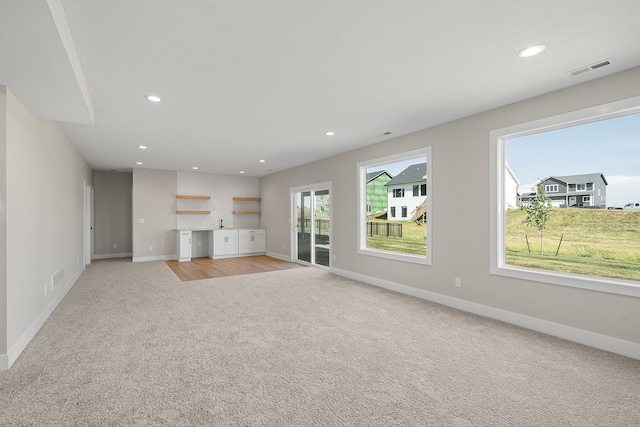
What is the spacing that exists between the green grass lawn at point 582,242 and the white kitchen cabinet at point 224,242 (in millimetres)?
7147

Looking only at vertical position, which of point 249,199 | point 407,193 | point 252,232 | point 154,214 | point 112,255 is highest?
point 249,199

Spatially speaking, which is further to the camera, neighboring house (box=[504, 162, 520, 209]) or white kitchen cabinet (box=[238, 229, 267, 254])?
white kitchen cabinet (box=[238, 229, 267, 254])

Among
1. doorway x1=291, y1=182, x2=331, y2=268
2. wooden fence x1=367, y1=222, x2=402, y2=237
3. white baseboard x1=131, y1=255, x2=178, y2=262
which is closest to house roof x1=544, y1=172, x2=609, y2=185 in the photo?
wooden fence x1=367, y1=222, x2=402, y2=237

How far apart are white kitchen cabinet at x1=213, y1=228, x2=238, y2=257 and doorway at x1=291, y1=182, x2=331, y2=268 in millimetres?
1979

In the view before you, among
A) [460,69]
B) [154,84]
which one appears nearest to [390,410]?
[460,69]

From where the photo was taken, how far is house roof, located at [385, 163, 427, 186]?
4.77 m

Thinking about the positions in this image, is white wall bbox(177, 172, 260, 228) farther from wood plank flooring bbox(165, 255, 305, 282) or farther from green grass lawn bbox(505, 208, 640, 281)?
green grass lawn bbox(505, 208, 640, 281)

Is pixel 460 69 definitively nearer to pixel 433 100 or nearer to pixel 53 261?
pixel 433 100

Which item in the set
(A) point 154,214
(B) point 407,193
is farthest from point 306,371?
→ (A) point 154,214

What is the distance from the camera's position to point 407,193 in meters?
5.11

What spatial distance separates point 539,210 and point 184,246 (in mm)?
7916

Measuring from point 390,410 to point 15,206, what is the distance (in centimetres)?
357

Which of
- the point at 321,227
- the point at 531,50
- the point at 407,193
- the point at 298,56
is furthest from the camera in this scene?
the point at 321,227

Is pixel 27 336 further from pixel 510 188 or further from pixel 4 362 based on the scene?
pixel 510 188
